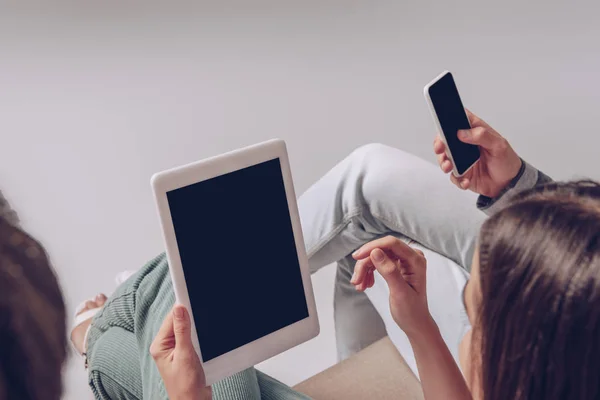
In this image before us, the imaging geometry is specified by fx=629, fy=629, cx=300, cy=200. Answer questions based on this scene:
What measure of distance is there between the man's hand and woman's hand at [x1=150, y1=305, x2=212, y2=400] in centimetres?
47

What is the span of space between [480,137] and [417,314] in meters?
0.29

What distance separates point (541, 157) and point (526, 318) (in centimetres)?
99

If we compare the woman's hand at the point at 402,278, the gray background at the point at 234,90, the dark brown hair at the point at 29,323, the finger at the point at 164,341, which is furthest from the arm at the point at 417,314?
the gray background at the point at 234,90

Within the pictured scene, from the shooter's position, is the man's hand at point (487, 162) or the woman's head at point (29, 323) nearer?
the woman's head at point (29, 323)

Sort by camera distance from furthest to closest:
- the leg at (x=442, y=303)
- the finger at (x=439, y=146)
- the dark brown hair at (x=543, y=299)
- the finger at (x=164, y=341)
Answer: the finger at (x=439, y=146)
the leg at (x=442, y=303)
the finger at (x=164, y=341)
the dark brown hair at (x=543, y=299)

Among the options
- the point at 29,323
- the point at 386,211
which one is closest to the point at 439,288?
the point at 386,211

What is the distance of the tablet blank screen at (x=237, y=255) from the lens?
24.2 inches

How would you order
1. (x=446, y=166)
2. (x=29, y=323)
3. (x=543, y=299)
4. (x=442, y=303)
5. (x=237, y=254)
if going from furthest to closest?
(x=446, y=166), (x=442, y=303), (x=237, y=254), (x=543, y=299), (x=29, y=323)

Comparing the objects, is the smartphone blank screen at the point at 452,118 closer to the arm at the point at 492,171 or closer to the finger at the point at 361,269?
the arm at the point at 492,171

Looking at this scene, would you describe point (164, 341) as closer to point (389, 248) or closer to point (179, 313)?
point (179, 313)

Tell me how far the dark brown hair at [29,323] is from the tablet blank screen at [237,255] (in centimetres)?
20

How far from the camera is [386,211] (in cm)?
85

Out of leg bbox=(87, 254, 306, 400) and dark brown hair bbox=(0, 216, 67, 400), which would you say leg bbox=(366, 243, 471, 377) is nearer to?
leg bbox=(87, 254, 306, 400)

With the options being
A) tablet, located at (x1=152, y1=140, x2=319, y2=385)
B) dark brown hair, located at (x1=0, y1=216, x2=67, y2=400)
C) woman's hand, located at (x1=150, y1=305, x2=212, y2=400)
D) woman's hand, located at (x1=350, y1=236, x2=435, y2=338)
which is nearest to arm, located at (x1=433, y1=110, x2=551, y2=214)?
woman's hand, located at (x1=350, y1=236, x2=435, y2=338)
